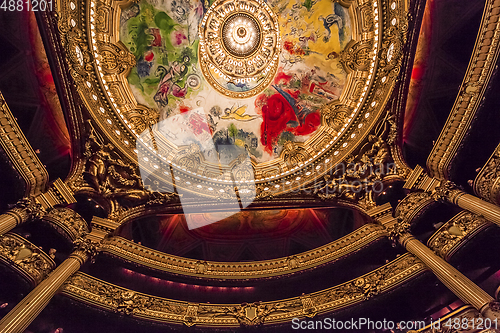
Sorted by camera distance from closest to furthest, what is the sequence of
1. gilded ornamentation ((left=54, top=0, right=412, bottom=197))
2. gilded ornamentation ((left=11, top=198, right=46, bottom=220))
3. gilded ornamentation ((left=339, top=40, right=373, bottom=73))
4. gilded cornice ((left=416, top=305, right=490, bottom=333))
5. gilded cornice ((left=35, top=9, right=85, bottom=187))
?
gilded cornice ((left=416, top=305, right=490, bottom=333)), gilded ornamentation ((left=11, top=198, right=46, bottom=220)), gilded cornice ((left=35, top=9, right=85, bottom=187)), gilded ornamentation ((left=54, top=0, right=412, bottom=197)), gilded ornamentation ((left=339, top=40, right=373, bottom=73))

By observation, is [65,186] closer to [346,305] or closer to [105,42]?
[105,42]

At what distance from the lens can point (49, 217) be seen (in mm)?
8094

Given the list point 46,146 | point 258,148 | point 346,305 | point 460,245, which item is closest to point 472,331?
point 460,245

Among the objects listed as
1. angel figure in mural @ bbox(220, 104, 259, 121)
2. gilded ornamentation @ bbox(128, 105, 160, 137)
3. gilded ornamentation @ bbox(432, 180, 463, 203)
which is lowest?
gilded ornamentation @ bbox(432, 180, 463, 203)

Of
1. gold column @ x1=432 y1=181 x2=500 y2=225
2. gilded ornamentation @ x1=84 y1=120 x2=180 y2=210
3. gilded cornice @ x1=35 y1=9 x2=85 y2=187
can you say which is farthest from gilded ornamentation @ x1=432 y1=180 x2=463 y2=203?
gilded cornice @ x1=35 y1=9 x2=85 y2=187

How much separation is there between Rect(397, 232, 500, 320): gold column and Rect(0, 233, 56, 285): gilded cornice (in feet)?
33.9

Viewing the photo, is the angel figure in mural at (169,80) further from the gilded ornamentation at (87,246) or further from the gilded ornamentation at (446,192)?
the gilded ornamentation at (446,192)

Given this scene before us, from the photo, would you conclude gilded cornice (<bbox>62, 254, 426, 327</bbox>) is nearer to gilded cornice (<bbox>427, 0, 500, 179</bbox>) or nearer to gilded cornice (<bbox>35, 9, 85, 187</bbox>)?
gilded cornice (<bbox>427, 0, 500, 179</bbox>)

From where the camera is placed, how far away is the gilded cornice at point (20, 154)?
7.12 m

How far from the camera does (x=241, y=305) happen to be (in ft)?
31.8

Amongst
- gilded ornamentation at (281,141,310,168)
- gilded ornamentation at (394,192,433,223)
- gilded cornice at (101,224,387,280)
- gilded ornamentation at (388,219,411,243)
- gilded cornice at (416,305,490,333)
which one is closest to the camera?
gilded cornice at (416,305,490,333)

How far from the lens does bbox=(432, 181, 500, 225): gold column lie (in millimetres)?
6365

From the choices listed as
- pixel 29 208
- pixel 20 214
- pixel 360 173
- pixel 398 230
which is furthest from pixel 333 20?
pixel 20 214

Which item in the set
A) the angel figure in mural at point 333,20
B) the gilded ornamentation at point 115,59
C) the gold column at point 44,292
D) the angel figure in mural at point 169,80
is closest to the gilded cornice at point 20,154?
the gold column at point 44,292
